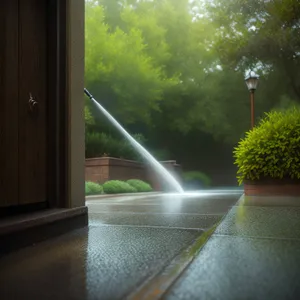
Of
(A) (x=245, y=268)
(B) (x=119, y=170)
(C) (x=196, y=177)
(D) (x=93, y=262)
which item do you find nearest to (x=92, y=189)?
(B) (x=119, y=170)

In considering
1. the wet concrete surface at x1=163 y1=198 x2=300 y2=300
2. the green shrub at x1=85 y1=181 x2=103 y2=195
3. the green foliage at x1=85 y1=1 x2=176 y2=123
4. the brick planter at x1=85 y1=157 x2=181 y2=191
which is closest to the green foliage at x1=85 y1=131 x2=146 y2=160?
the brick planter at x1=85 y1=157 x2=181 y2=191

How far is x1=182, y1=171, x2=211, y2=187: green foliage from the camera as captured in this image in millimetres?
13258

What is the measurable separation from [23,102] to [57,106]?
9.4 inches

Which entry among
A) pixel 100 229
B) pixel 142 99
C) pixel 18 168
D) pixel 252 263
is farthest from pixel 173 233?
pixel 142 99

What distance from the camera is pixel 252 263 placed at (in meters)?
1.16

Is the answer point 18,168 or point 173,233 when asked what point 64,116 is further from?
point 173,233

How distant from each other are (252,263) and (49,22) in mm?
1760

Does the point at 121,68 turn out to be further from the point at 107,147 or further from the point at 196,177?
the point at 196,177

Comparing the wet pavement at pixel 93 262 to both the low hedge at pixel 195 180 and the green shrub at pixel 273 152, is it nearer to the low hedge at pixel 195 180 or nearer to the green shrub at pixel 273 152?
the green shrub at pixel 273 152

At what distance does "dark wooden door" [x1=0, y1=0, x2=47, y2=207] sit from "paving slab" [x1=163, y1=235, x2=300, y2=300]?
100cm

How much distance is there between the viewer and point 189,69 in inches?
551

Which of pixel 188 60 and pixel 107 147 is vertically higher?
pixel 188 60

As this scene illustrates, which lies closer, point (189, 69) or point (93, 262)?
point (93, 262)

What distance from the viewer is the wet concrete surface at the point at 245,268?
2.97 feet
